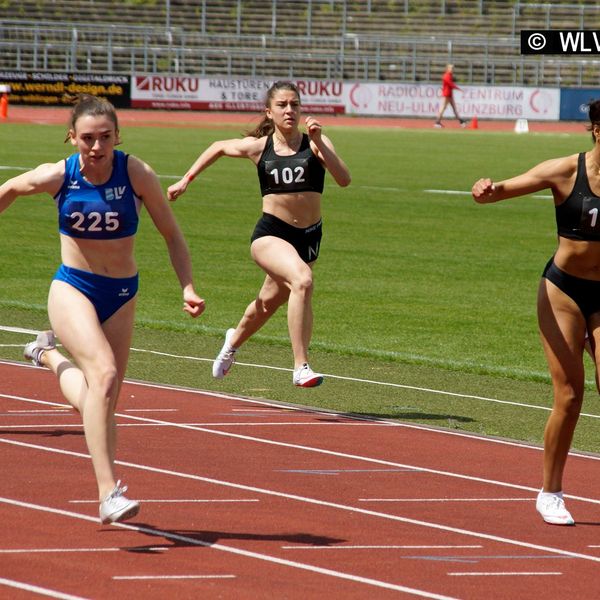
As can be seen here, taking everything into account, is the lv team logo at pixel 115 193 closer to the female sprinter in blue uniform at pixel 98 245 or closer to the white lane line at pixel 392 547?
the female sprinter in blue uniform at pixel 98 245

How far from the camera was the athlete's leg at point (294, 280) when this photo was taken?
1018 centimetres

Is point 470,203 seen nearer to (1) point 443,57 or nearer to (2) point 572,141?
(2) point 572,141

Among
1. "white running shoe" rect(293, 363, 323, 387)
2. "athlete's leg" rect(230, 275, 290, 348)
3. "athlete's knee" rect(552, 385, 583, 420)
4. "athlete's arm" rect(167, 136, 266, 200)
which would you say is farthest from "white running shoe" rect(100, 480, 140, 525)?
"athlete's arm" rect(167, 136, 266, 200)

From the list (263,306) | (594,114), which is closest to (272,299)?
(263,306)

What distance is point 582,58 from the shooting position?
2350 inches

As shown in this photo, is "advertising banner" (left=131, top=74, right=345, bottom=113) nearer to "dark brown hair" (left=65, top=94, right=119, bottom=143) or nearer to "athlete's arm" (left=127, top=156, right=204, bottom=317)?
"athlete's arm" (left=127, top=156, right=204, bottom=317)

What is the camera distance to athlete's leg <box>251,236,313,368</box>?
10.2 meters

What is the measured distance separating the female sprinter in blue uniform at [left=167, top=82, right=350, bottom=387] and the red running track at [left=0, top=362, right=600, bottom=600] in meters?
0.79

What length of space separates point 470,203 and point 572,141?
19.7 metres

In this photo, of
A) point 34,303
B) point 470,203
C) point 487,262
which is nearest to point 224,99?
point 470,203

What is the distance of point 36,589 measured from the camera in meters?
5.84

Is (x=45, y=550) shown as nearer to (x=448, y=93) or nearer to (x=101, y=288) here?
(x=101, y=288)

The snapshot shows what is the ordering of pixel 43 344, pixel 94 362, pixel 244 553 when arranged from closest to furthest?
pixel 244 553
pixel 94 362
pixel 43 344

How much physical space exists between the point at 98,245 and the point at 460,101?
169 feet
